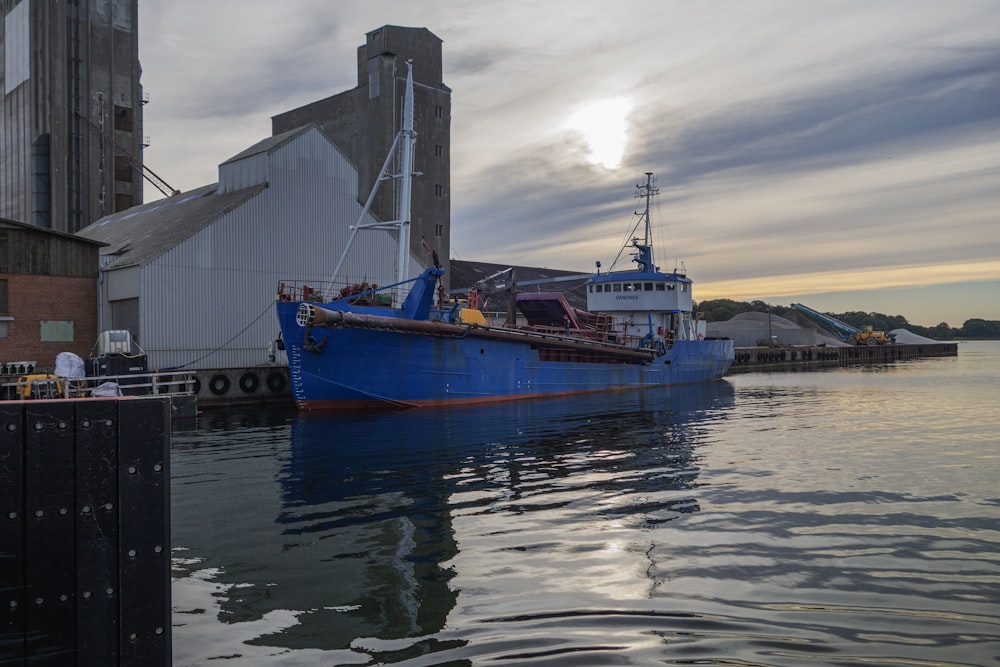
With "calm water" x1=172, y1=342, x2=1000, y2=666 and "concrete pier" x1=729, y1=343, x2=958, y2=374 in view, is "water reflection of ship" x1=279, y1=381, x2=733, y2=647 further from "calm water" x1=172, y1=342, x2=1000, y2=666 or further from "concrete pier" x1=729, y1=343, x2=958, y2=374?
"concrete pier" x1=729, y1=343, x2=958, y2=374

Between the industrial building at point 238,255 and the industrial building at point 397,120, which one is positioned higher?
the industrial building at point 397,120

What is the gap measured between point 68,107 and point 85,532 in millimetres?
50195

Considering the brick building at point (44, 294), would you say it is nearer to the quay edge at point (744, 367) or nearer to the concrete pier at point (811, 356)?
the quay edge at point (744, 367)

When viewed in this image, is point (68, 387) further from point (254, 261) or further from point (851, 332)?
point (851, 332)

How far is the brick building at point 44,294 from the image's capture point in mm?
24438

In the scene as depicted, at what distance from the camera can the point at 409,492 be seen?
10.3m

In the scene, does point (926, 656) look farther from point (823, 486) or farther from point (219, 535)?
point (219, 535)

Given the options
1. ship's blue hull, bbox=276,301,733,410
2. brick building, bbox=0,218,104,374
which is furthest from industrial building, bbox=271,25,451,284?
brick building, bbox=0,218,104,374

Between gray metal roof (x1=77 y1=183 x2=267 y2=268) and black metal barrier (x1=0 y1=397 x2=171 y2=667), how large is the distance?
25.3 m

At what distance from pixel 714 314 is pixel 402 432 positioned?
341ft

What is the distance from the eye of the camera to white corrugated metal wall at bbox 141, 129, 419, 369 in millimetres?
26688

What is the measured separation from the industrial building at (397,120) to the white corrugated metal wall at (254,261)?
1371cm

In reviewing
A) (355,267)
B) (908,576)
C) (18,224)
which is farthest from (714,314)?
(908,576)

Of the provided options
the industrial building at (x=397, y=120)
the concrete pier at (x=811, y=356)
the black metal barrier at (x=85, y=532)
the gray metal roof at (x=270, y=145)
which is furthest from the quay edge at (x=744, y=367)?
the black metal barrier at (x=85, y=532)
